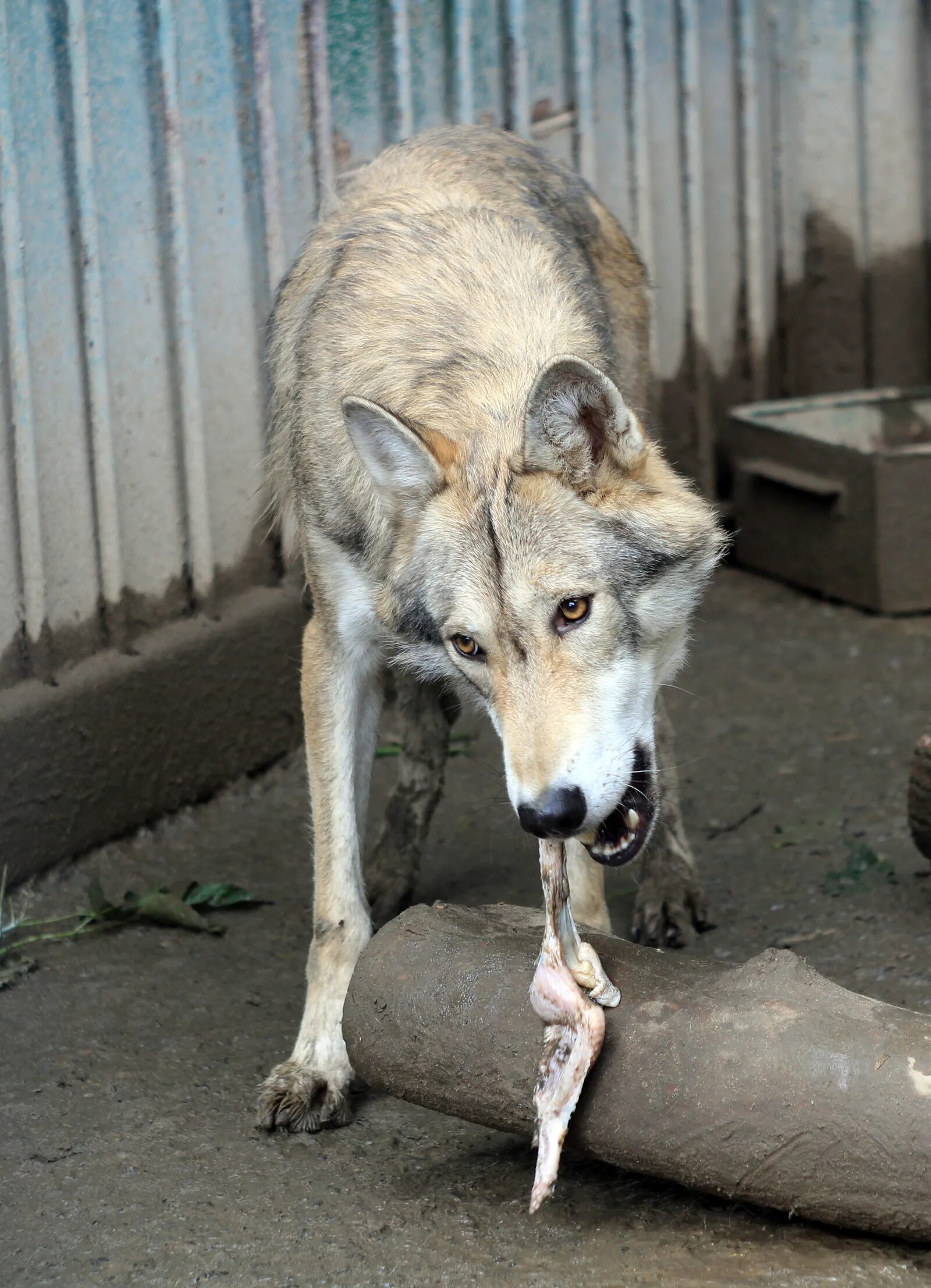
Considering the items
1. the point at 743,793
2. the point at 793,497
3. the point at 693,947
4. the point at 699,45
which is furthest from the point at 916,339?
the point at 693,947

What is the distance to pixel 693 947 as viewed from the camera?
4539mm

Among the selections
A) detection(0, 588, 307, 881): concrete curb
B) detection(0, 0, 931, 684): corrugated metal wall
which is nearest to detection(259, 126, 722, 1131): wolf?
detection(0, 0, 931, 684): corrugated metal wall

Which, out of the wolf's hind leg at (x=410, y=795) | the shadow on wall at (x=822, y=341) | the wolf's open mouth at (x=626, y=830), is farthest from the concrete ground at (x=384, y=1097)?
the shadow on wall at (x=822, y=341)

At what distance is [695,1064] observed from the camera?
2.87 metres

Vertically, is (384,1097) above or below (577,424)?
below

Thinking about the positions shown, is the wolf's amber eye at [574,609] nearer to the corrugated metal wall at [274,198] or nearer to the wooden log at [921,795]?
the wooden log at [921,795]

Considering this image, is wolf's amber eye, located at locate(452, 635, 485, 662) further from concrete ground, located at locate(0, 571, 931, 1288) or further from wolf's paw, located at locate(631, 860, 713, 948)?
wolf's paw, located at locate(631, 860, 713, 948)

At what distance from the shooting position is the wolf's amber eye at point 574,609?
3.29 m

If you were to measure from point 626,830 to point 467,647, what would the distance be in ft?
1.75

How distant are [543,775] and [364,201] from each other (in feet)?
7.50

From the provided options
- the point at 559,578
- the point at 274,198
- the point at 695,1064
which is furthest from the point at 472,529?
the point at 274,198

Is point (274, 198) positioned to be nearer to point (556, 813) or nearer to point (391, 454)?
point (391, 454)

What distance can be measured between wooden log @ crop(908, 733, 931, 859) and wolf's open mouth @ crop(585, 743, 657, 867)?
3.62 ft

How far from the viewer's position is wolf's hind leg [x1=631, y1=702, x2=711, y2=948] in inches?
181
